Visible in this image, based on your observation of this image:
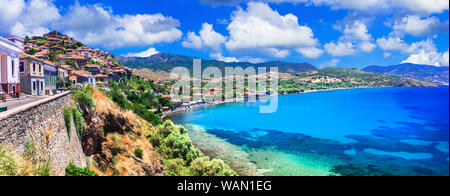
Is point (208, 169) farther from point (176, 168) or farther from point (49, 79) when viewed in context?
point (49, 79)

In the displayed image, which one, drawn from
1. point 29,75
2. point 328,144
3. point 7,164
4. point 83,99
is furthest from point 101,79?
point 7,164

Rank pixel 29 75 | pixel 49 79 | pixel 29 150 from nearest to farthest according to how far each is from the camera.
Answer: pixel 29 150 < pixel 29 75 < pixel 49 79

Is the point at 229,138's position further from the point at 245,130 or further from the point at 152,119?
the point at 152,119

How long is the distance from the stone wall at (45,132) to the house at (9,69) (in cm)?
537

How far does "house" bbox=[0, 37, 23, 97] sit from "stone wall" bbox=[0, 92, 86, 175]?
211 inches

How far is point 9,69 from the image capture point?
13516mm

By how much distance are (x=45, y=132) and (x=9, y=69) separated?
378 inches

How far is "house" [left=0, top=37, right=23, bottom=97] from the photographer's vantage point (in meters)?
12.9

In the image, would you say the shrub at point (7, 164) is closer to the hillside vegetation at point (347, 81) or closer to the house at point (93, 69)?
the house at point (93, 69)

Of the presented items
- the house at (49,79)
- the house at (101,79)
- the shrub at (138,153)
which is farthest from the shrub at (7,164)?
the house at (101,79)
